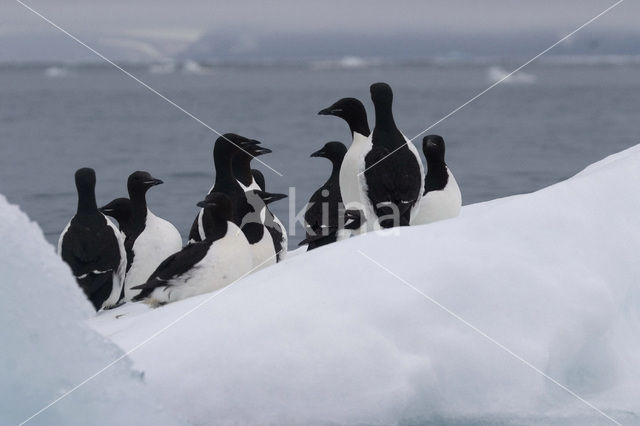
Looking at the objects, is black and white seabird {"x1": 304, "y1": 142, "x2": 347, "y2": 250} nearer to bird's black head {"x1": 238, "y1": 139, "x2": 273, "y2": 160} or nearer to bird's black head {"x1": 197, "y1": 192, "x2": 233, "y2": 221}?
bird's black head {"x1": 238, "y1": 139, "x2": 273, "y2": 160}

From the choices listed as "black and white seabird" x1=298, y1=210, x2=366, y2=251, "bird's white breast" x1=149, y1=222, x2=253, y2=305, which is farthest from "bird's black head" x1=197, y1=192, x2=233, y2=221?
"black and white seabird" x1=298, y1=210, x2=366, y2=251

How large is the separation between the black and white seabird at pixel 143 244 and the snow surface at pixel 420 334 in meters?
1.48

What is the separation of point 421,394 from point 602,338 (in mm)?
976

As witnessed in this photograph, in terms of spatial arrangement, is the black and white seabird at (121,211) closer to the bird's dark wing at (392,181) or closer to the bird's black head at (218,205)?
the bird's black head at (218,205)

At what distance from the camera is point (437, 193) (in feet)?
20.8

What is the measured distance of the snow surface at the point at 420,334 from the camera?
13.4ft

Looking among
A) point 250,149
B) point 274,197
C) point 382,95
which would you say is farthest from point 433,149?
point 250,149

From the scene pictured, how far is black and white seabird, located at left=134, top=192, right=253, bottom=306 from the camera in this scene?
17.6 ft

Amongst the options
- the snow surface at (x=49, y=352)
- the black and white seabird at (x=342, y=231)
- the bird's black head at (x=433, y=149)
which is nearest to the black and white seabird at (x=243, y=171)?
the black and white seabird at (x=342, y=231)

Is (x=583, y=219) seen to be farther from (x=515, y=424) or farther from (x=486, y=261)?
(x=515, y=424)

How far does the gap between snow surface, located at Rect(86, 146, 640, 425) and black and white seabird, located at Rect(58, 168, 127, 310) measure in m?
1.03

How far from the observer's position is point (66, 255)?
589 centimetres

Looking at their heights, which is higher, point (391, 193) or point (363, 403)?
point (391, 193)

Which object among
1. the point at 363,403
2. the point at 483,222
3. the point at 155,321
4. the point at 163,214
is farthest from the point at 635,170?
the point at 163,214
